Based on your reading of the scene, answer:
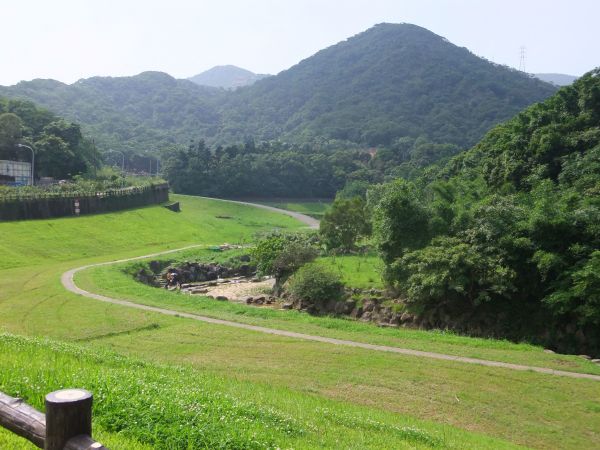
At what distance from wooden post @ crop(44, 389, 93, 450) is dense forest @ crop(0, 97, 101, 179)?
8215 centimetres

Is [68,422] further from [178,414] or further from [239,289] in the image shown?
[239,289]

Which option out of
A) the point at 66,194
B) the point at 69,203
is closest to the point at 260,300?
the point at 69,203

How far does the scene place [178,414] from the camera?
24.5ft

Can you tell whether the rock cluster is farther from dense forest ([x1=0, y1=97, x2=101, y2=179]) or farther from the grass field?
dense forest ([x1=0, y1=97, x2=101, y2=179])

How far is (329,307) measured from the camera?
36.9 meters

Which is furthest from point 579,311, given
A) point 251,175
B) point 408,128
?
point 408,128

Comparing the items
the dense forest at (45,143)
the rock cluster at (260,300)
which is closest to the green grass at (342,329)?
the rock cluster at (260,300)

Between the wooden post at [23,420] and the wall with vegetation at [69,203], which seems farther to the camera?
the wall with vegetation at [69,203]

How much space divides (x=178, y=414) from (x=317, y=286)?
Answer: 1174 inches

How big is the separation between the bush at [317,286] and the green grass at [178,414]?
23.9 metres

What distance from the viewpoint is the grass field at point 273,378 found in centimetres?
822

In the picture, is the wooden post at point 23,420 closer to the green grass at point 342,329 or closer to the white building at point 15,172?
the green grass at point 342,329

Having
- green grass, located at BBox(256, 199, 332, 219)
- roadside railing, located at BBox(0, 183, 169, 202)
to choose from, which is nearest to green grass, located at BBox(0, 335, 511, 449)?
roadside railing, located at BBox(0, 183, 169, 202)

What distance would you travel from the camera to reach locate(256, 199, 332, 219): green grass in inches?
4208
